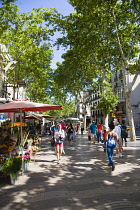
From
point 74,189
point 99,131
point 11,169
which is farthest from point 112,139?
point 99,131

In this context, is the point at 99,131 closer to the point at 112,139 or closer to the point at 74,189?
the point at 112,139

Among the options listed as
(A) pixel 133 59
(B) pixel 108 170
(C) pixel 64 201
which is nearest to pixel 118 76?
(A) pixel 133 59

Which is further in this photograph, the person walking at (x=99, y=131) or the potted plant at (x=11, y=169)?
the person walking at (x=99, y=131)

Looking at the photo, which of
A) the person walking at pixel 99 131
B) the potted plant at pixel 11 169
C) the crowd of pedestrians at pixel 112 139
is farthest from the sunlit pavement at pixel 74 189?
the person walking at pixel 99 131

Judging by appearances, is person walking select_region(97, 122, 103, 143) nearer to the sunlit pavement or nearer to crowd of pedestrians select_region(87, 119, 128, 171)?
crowd of pedestrians select_region(87, 119, 128, 171)

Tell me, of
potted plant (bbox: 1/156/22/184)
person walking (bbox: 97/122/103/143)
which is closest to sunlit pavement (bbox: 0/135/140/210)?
potted plant (bbox: 1/156/22/184)

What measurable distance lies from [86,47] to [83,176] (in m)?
11.8

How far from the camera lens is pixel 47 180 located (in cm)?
528

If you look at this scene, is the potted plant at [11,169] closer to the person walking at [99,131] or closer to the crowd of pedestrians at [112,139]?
the crowd of pedestrians at [112,139]

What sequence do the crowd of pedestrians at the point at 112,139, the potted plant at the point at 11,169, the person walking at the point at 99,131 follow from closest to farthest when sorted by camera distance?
→ the potted plant at the point at 11,169
the crowd of pedestrians at the point at 112,139
the person walking at the point at 99,131

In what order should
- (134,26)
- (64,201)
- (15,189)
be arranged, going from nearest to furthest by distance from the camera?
(64,201) < (15,189) < (134,26)

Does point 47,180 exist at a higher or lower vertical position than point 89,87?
lower

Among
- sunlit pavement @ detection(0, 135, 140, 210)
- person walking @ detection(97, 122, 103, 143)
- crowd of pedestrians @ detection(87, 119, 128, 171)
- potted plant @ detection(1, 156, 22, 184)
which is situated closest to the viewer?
sunlit pavement @ detection(0, 135, 140, 210)

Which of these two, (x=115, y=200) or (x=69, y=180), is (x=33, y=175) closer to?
(x=69, y=180)
